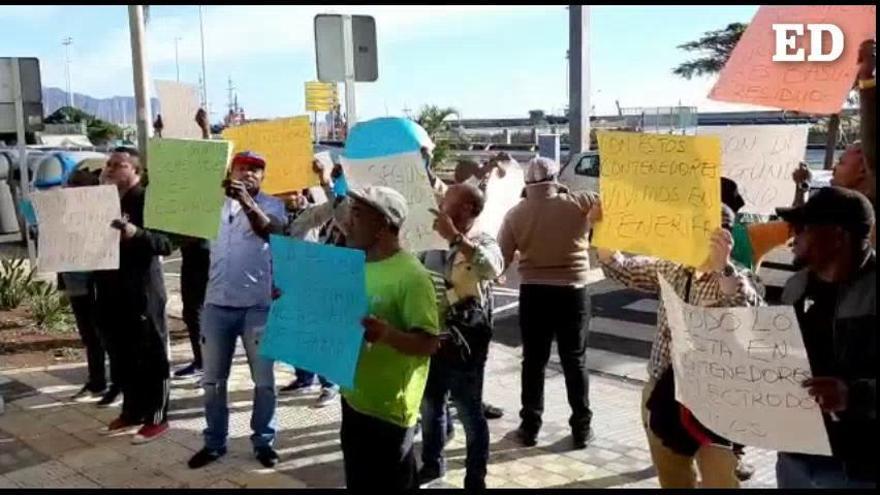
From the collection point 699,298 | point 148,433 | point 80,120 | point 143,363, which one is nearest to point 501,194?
point 699,298

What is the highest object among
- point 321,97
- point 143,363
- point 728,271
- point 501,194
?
point 321,97

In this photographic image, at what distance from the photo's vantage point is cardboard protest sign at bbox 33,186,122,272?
4.93 metres

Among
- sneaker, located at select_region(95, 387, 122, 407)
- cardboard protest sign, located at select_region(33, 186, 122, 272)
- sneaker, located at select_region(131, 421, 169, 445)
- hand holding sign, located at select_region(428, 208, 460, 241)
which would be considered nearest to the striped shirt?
hand holding sign, located at select_region(428, 208, 460, 241)

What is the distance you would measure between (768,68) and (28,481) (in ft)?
14.3

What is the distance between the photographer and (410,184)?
432cm

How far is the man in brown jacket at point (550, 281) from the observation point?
16.6ft

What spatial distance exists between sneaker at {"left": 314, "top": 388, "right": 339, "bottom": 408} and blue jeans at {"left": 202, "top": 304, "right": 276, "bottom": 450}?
1140 millimetres

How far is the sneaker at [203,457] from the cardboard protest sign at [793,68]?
3.42 meters

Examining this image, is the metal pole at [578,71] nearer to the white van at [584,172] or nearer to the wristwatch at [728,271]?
the white van at [584,172]

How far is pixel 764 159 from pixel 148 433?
3967 millimetres

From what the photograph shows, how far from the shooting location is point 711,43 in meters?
26.6

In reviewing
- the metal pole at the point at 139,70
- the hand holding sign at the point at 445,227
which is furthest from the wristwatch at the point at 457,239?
the metal pole at the point at 139,70

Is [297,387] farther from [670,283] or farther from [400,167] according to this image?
[670,283]

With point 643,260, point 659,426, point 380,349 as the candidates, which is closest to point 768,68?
point 643,260
